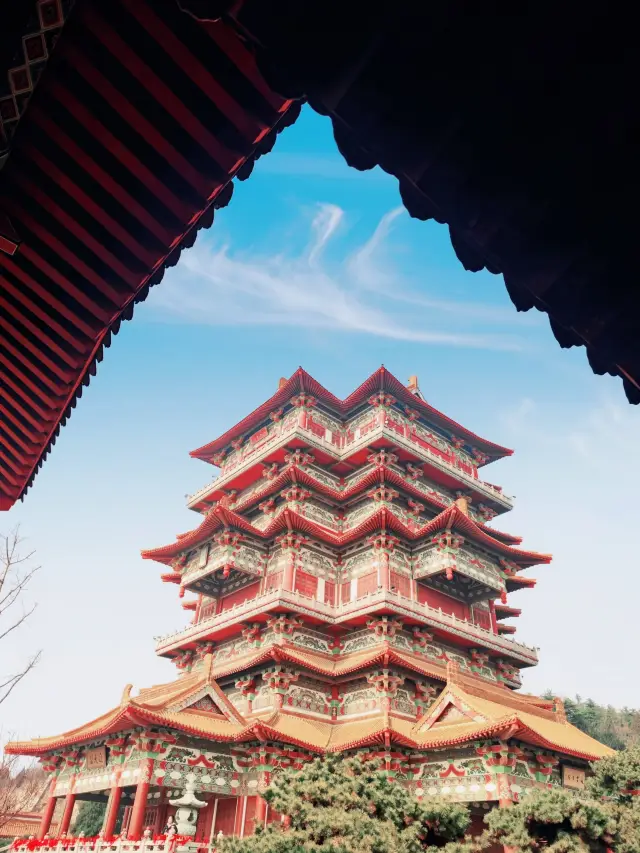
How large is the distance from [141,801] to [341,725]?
7.02 metres

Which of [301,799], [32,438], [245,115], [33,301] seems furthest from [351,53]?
[301,799]

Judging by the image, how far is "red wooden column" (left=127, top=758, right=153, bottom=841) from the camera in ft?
51.5

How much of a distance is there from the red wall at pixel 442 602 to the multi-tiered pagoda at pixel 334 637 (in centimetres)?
7

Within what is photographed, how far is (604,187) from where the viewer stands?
2068mm

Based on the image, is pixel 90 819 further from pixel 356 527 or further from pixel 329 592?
pixel 356 527

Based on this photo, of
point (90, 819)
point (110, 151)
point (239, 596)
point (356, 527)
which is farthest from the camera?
point (90, 819)

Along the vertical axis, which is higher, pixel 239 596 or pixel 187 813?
pixel 239 596

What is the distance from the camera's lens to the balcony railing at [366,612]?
2125 cm

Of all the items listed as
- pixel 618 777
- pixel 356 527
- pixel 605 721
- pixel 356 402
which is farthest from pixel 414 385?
pixel 605 721

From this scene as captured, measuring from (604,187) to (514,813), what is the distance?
44.2 feet

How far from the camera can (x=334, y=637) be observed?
22.8 meters

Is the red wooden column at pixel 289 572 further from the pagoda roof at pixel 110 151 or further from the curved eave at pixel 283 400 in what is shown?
the pagoda roof at pixel 110 151

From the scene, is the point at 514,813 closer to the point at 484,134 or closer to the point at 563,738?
the point at 563,738

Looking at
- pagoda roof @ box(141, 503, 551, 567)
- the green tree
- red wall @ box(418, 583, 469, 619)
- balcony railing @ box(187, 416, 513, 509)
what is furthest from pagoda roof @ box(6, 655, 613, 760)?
balcony railing @ box(187, 416, 513, 509)
